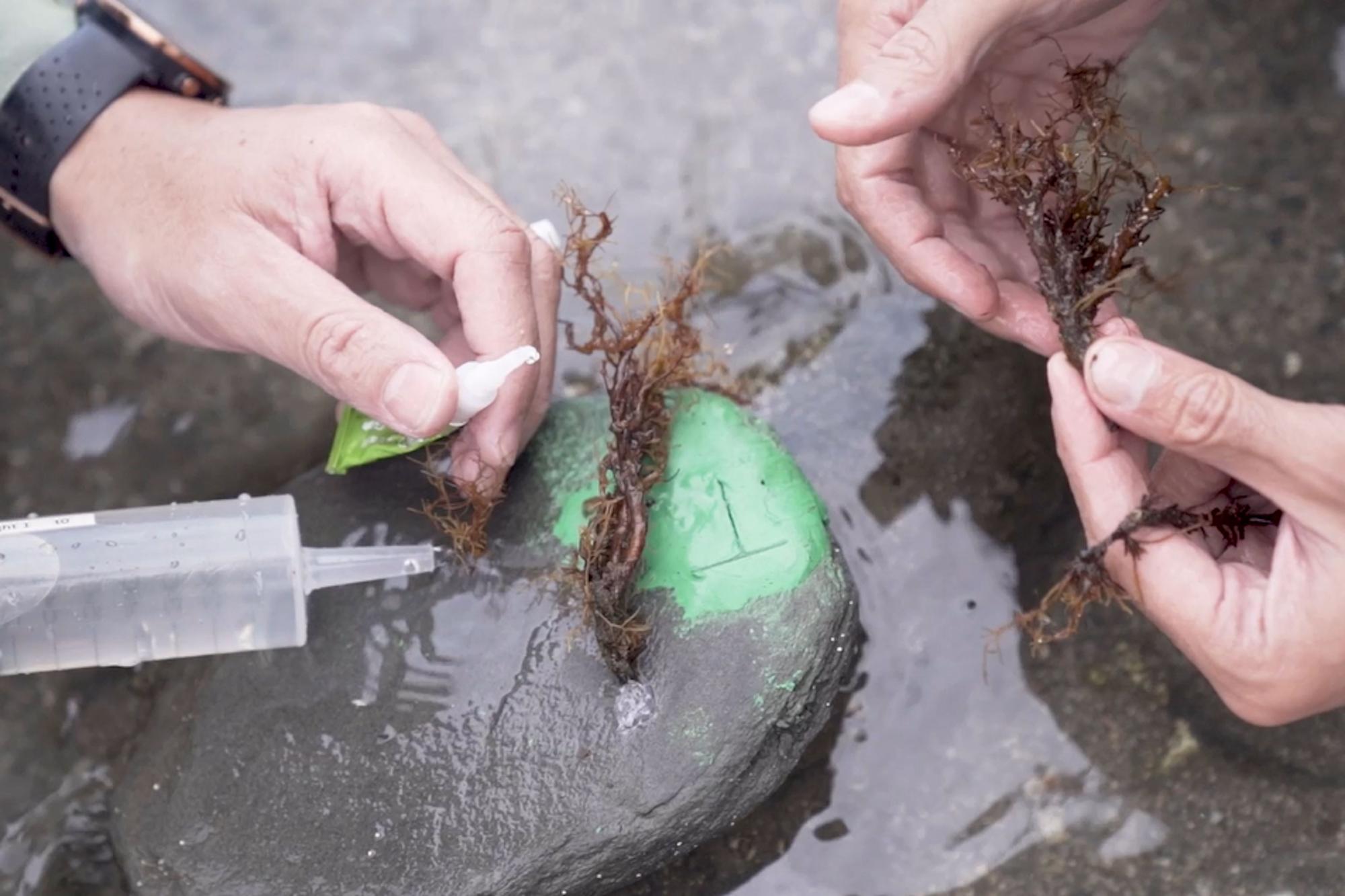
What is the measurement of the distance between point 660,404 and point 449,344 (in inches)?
18.0

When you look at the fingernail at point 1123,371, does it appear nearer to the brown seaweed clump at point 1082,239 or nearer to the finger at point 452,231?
the brown seaweed clump at point 1082,239

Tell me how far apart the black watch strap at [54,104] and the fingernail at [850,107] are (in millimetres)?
1398

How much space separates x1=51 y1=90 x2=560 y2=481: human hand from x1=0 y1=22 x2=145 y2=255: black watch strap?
3 cm

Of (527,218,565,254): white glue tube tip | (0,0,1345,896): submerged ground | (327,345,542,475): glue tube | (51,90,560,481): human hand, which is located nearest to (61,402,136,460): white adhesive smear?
(0,0,1345,896): submerged ground

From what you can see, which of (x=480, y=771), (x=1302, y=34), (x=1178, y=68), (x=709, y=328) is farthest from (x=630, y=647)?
(x=1302, y=34)

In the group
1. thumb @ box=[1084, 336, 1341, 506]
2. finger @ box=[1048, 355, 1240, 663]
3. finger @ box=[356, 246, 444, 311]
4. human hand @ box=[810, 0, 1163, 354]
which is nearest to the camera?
thumb @ box=[1084, 336, 1341, 506]

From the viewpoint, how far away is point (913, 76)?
1.99m

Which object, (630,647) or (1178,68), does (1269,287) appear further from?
(630,647)

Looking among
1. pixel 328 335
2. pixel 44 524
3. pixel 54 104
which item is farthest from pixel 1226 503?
pixel 54 104

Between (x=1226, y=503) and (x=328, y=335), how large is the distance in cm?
157

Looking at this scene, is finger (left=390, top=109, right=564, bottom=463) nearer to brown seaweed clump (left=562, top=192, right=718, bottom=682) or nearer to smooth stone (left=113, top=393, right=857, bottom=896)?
brown seaweed clump (left=562, top=192, right=718, bottom=682)

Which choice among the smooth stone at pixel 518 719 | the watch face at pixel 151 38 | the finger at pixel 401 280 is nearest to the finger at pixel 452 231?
the finger at pixel 401 280

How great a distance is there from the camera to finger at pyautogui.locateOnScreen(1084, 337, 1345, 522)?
1.77m

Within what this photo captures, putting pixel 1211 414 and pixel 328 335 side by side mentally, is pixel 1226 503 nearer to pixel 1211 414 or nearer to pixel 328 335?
pixel 1211 414
